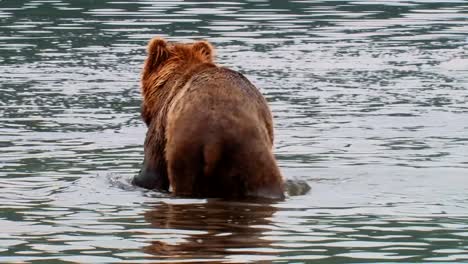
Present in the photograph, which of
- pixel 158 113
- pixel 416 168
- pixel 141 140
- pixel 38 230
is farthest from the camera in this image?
pixel 141 140

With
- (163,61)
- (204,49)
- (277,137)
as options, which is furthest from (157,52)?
(277,137)

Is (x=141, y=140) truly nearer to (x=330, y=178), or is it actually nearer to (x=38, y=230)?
(x=330, y=178)

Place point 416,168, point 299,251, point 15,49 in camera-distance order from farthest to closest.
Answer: point 15,49 < point 416,168 < point 299,251

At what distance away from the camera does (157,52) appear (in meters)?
14.2

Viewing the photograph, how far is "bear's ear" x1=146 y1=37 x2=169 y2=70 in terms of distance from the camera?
14203mm

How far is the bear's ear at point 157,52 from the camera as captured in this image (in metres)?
14.2

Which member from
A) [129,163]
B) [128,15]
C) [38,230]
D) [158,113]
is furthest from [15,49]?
[38,230]

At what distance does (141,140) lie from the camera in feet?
55.2

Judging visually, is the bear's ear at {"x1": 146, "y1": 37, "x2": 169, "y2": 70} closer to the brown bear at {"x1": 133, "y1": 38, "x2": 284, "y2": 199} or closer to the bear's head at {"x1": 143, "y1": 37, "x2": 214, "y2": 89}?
the bear's head at {"x1": 143, "y1": 37, "x2": 214, "y2": 89}

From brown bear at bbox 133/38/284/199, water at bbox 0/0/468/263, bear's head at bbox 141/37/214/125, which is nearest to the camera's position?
water at bbox 0/0/468/263

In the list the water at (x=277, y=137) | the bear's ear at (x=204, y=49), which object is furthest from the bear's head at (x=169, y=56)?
the water at (x=277, y=137)

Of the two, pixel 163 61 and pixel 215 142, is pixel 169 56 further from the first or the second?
pixel 215 142

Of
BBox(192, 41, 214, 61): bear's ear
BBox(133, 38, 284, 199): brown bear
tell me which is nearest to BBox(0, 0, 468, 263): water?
BBox(133, 38, 284, 199): brown bear

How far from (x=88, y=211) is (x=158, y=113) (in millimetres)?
1569
